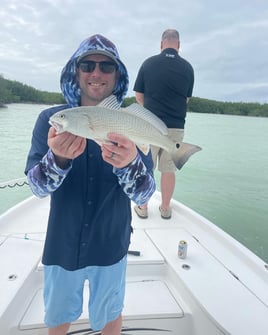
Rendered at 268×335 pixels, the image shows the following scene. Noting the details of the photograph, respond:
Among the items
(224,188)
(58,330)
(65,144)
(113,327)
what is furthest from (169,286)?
(224,188)

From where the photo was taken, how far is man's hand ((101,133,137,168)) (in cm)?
132

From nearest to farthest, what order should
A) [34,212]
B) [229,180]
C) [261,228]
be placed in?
[34,212] → [261,228] → [229,180]

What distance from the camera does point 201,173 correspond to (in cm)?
814

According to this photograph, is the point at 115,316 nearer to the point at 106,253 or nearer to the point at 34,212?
the point at 106,253

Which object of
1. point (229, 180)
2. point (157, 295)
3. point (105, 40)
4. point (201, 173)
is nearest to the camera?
point (105, 40)

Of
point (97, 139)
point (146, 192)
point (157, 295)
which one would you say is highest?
point (97, 139)

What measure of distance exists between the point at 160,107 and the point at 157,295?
7.17ft

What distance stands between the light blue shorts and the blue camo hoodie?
99 cm

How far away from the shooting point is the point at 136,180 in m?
1.50

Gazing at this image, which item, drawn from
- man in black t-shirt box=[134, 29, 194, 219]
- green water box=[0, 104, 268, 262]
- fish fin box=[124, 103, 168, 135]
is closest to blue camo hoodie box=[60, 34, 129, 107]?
fish fin box=[124, 103, 168, 135]

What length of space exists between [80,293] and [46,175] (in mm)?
731

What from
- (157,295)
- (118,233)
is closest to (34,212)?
(157,295)

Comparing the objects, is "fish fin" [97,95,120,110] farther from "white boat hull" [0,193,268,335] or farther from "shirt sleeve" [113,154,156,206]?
"white boat hull" [0,193,268,335]

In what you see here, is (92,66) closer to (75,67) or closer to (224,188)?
(75,67)
